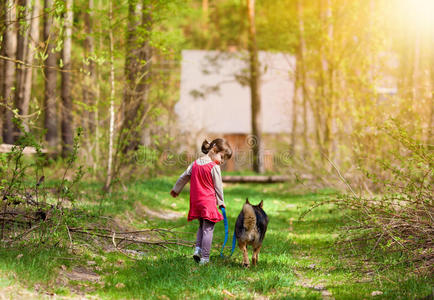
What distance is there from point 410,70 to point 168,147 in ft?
40.0

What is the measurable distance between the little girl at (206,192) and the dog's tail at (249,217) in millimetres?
439

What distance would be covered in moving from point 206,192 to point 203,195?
0.21ft

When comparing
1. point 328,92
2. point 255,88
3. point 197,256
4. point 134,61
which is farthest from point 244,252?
point 255,88

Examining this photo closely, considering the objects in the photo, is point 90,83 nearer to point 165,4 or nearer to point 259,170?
point 165,4

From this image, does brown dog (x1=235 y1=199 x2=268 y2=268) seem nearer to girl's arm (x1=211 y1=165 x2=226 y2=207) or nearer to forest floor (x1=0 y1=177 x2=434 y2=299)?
forest floor (x1=0 y1=177 x2=434 y2=299)

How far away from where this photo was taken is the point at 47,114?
2348 centimetres

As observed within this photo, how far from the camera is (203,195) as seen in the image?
713cm

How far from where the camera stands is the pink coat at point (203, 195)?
7.07 m

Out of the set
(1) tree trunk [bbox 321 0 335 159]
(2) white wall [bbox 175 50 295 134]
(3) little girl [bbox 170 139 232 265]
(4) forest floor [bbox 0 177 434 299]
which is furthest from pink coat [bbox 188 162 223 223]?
(2) white wall [bbox 175 50 295 134]

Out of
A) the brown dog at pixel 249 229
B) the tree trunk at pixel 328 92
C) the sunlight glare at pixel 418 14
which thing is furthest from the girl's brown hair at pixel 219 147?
the sunlight glare at pixel 418 14

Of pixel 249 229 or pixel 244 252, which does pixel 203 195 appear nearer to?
pixel 249 229

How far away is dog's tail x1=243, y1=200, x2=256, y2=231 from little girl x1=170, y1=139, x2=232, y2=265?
1.44 feet

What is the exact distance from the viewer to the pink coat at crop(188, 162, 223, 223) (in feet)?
23.2

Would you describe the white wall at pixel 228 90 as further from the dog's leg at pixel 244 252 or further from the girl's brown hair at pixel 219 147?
the dog's leg at pixel 244 252
